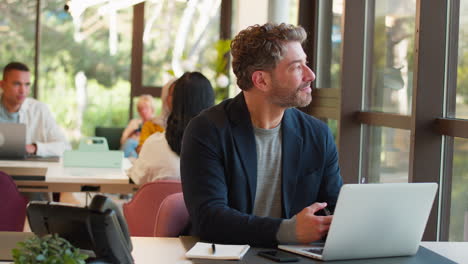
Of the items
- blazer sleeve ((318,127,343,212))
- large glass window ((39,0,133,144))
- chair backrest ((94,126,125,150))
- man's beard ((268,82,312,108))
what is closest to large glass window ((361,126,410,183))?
blazer sleeve ((318,127,343,212))

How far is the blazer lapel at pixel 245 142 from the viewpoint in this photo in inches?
95.0

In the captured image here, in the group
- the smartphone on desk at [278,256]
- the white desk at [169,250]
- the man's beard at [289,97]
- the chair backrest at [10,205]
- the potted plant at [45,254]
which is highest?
the man's beard at [289,97]

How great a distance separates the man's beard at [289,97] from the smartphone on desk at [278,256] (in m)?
0.59

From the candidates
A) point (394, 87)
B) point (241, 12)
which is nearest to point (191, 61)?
point (241, 12)

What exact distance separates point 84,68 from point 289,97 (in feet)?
23.5

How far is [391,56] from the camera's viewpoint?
178 inches

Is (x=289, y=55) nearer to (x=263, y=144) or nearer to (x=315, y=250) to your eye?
(x=263, y=144)

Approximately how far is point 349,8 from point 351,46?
0.89ft

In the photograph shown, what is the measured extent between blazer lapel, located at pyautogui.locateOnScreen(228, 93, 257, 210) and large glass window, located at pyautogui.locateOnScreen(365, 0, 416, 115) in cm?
198

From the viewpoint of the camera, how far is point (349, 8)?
16.4 ft

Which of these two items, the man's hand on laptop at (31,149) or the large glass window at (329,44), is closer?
the man's hand on laptop at (31,149)

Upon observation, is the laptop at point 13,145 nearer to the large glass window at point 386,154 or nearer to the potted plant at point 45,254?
the large glass window at point 386,154

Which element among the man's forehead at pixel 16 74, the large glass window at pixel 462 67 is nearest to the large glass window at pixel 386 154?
the large glass window at pixel 462 67

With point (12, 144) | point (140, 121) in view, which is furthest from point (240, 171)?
point (140, 121)
